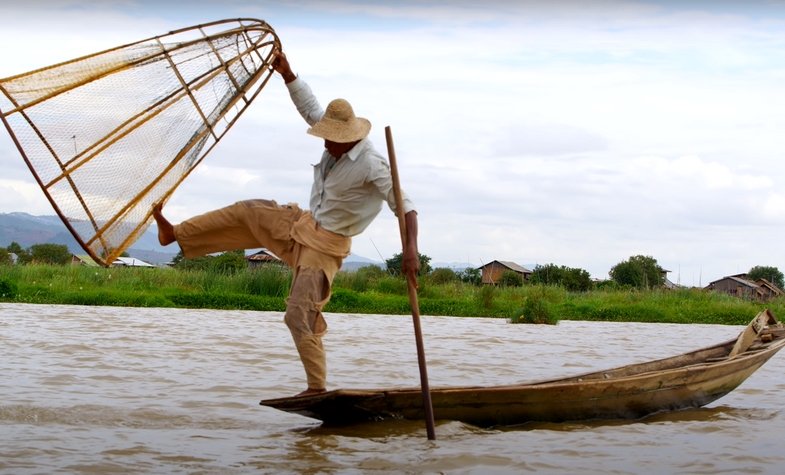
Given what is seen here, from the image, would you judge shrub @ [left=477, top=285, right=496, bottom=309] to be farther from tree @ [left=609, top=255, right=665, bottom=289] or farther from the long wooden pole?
tree @ [left=609, top=255, right=665, bottom=289]

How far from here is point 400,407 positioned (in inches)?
215

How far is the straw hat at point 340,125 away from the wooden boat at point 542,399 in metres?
1.37

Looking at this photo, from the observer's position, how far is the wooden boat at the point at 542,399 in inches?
212

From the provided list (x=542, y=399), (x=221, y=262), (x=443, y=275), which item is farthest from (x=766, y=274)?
(x=542, y=399)

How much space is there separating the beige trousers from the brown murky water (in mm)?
574

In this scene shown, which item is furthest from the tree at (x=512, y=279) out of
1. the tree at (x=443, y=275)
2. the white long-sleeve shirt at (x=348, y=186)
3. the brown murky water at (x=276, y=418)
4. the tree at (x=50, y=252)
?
the white long-sleeve shirt at (x=348, y=186)

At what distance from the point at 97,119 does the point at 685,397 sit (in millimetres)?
4007

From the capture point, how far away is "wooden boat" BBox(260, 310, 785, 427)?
5.38 metres

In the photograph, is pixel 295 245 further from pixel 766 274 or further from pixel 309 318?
pixel 766 274

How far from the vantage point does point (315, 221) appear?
17.2 ft

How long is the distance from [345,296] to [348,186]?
13237 millimetres

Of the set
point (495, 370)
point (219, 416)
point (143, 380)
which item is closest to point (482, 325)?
point (495, 370)

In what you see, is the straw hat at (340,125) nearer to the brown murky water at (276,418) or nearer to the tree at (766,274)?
the brown murky water at (276,418)

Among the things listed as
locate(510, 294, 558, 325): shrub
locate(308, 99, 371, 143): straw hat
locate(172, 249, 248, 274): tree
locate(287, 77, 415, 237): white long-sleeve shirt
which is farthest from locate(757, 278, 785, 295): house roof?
locate(308, 99, 371, 143): straw hat
